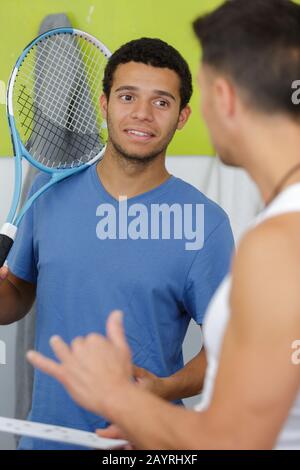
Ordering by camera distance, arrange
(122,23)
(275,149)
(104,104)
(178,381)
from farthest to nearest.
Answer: (122,23) → (104,104) → (178,381) → (275,149)

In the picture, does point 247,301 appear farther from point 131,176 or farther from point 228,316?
point 131,176

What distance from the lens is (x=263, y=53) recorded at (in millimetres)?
824

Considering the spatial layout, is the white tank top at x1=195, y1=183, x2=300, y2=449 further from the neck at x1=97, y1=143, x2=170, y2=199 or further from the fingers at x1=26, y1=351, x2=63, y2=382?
the neck at x1=97, y1=143, x2=170, y2=199

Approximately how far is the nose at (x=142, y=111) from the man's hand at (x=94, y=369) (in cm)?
64

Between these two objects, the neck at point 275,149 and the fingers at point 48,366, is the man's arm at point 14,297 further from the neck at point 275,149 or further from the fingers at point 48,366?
the neck at point 275,149

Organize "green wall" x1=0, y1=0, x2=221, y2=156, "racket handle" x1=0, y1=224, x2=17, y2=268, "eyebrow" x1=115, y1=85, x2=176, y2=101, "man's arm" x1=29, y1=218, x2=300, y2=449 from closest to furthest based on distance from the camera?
"man's arm" x1=29, y1=218, x2=300, y2=449, "racket handle" x1=0, y1=224, x2=17, y2=268, "eyebrow" x1=115, y1=85, x2=176, y2=101, "green wall" x1=0, y1=0, x2=221, y2=156

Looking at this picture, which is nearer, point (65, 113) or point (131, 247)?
point (131, 247)

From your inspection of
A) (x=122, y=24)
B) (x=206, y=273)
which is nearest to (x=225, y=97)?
(x=206, y=273)

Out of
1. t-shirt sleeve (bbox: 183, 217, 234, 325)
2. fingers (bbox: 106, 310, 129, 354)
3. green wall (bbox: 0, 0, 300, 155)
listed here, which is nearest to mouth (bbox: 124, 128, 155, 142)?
t-shirt sleeve (bbox: 183, 217, 234, 325)

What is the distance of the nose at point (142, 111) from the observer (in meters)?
1.41

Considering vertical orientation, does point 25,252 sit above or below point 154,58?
below

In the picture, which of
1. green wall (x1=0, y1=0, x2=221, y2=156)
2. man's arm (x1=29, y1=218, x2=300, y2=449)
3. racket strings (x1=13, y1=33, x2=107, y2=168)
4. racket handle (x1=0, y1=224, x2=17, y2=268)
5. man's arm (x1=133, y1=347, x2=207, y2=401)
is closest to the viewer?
man's arm (x1=29, y1=218, x2=300, y2=449)

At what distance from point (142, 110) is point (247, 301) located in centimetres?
76

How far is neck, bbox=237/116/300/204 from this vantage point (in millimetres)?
830
